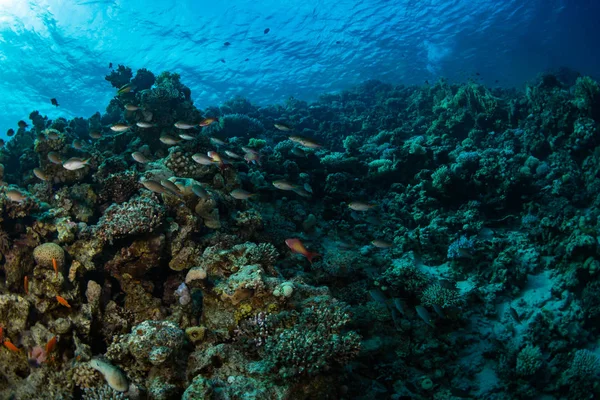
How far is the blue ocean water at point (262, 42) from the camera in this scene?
27359mm

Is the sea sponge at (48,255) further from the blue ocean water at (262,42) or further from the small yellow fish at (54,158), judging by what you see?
the blue ocean water at (262,42)

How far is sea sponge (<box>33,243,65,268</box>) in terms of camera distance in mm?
A: 4570

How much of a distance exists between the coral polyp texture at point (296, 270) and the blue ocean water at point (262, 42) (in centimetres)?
1909

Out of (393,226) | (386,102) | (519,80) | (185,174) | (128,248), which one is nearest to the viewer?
(128,248)

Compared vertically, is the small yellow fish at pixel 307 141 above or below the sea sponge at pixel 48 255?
above

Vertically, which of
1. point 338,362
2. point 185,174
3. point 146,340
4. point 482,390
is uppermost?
point 185,174

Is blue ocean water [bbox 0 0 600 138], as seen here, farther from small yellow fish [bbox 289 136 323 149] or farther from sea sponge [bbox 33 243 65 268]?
sea sponge [bbox 33 243 65 268]

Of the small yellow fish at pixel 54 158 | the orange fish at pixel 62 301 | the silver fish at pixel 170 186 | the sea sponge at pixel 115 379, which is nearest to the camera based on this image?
the sea sponge at pixel 115 379

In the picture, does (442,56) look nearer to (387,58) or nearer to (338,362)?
(387,58)

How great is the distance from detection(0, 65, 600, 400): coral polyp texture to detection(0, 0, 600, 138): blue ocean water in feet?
62.6

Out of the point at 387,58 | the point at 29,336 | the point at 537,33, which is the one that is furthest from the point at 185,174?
the point at 537,33

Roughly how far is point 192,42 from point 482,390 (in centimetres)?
3643

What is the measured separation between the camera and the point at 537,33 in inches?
1602

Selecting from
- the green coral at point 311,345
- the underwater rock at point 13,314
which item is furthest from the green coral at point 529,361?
the underwater rock at point 13,314
